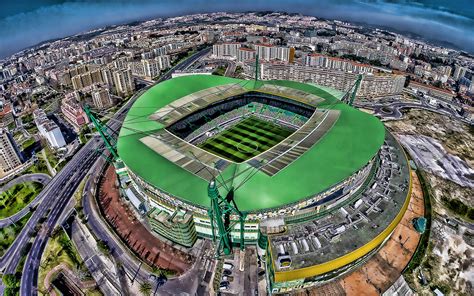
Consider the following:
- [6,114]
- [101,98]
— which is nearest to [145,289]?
[101,98]

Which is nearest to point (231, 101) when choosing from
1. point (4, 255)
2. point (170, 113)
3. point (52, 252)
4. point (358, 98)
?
point (170, 113)

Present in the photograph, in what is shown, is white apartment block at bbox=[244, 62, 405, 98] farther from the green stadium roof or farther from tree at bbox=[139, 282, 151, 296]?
tree at bbox=[139, 282, 151, 296]

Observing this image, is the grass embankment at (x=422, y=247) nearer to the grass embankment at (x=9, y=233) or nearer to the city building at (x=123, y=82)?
the grass embankment at (x=9, y=233)

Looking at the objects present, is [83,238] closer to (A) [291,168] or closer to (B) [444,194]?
(A) [291,168]

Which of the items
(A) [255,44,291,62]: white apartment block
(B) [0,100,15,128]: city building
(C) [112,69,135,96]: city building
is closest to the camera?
(B) [0,100,15,128]: city building

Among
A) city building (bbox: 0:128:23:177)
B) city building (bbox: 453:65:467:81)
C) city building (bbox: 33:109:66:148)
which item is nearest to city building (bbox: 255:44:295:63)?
city building (bbox: 453:65:467:81)

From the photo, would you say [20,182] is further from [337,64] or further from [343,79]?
[337,64]
